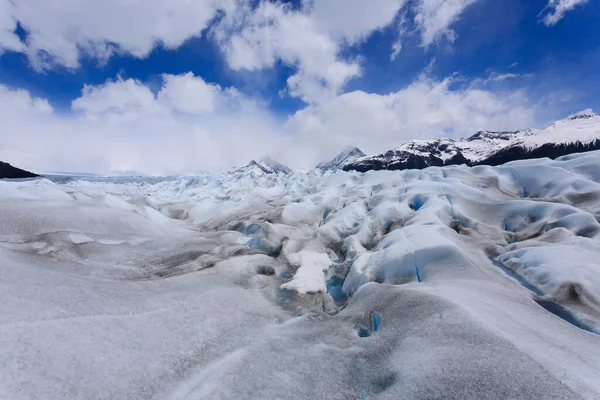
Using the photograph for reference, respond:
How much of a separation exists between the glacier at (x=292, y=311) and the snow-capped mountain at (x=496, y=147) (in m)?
98.0

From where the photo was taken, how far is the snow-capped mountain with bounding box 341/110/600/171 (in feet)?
268

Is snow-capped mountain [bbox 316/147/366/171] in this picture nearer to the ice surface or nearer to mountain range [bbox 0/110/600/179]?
mountain range [bbox 0/110/600/179]

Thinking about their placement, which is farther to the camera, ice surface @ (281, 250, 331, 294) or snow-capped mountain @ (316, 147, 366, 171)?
snow-capped mountain @ (316, 147, 366, 171)

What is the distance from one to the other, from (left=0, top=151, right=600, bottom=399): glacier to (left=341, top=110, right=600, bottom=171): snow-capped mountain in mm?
97995

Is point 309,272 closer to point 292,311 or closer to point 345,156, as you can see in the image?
point 292,311

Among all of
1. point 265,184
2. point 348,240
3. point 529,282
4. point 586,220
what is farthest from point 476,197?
point 265,184

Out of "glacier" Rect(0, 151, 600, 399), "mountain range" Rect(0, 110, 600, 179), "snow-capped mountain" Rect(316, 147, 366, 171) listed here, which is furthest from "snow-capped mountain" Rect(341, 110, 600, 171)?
"glacier" Rect(0, 151, 600, 399)

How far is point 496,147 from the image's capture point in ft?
356

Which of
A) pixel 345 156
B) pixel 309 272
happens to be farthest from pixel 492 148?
pixel 309 272

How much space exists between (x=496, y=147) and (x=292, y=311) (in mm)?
129792

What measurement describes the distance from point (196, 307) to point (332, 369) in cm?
Answer: 233

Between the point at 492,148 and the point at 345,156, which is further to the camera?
the point at 345,156

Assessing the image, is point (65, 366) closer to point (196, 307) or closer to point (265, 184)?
point (196, 307)

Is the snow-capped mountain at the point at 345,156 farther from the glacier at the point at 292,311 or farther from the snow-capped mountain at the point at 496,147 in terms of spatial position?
the glacier at the point at 292,311
